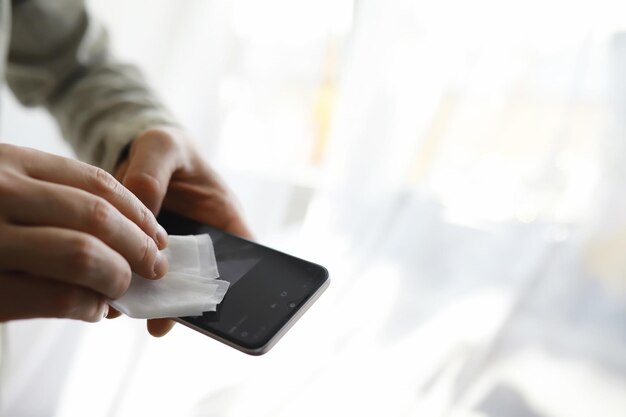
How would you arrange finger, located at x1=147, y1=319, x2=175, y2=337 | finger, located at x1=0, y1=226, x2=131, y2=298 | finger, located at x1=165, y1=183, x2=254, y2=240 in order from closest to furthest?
finger, located at x1=0, y1=226, x2=131, y2=298, finger, located at x1=147, y1=319, x2=175, y2=337, finger, located at x1=165, y1=183, x2=254, y2=240

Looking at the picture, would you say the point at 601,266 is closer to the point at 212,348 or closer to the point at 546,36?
the point at 546,36

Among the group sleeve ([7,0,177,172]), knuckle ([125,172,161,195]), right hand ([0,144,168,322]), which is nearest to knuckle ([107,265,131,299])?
right hand ([0,144,168,322])

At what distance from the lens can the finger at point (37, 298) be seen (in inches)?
11.4

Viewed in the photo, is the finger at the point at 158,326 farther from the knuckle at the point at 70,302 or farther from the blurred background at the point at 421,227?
the blurred background at the point at 421,227

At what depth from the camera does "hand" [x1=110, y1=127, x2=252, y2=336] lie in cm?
44

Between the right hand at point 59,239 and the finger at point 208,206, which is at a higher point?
the right hand at point 59,239

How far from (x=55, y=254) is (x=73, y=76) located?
0.39 m

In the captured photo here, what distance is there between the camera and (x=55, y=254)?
0.28 meters

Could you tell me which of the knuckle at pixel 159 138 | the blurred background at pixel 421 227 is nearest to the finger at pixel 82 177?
the knuckle at pixel 159 138

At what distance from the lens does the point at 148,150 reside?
446mm

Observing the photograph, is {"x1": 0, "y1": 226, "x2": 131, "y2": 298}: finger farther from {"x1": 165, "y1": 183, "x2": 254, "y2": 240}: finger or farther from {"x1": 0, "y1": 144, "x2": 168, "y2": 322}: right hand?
{"x1": 165, "y1": 183, "x2": 254, "y2": 240}: finger

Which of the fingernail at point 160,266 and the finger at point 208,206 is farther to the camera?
the finger at point 208,206

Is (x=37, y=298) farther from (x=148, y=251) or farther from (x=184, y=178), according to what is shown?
(x=184, y=178)

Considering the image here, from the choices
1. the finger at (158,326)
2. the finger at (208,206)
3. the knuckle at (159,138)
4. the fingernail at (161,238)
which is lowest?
the finger at (158,326)
